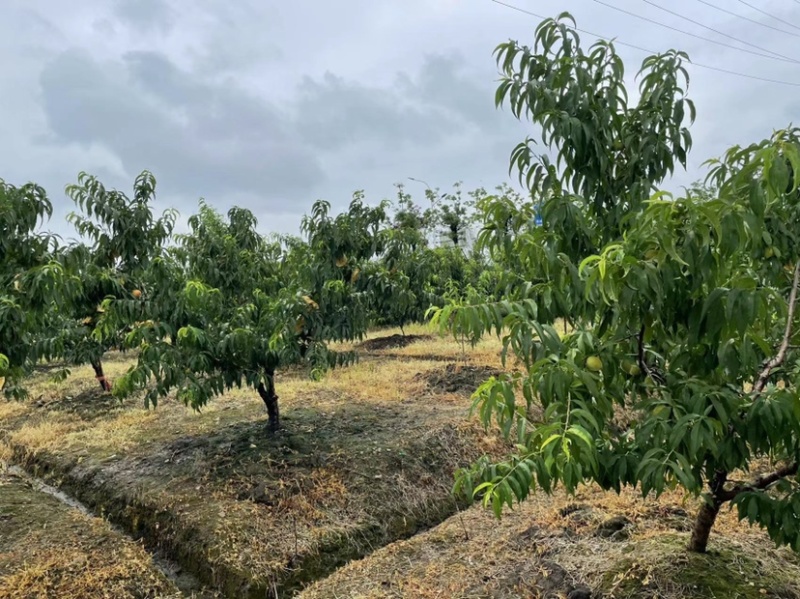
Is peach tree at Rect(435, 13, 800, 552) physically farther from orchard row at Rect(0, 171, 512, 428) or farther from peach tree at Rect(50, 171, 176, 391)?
peach tree at Rect(50, 171, 176, 391)

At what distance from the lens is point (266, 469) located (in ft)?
17.5

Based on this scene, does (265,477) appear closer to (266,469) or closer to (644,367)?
(266,469)

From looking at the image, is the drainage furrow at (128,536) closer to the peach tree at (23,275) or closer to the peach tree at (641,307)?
the peach tree at (23,275)

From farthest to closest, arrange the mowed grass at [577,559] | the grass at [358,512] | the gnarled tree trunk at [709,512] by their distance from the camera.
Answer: the grass at [358,512] < the mowed grass at [577,559] < the gnarled tree trunk at [709,512]

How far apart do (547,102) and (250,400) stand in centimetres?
683

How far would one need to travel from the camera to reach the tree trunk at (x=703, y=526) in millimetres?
2675

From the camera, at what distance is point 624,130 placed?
107 inches

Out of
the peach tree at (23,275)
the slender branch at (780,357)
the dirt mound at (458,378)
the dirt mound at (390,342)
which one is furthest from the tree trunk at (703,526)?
the dirt mound at (390,342)

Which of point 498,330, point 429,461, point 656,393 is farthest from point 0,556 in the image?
point 656,393

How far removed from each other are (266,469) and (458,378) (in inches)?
165

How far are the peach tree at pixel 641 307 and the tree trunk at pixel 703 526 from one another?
12mm

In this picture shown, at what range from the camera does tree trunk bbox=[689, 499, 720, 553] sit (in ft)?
8.78

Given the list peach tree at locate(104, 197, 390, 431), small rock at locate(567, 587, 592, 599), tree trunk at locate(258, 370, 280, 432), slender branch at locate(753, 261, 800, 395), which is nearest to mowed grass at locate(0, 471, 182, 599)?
peach tree at locate(104, 197, 390, 431)

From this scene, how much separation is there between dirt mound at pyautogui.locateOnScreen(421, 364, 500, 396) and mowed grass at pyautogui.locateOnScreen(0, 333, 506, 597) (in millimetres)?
48
